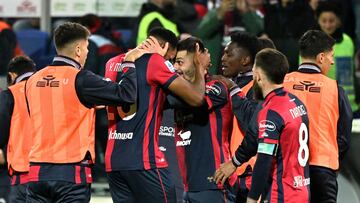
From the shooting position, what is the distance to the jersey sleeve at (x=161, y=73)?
877 centimetres

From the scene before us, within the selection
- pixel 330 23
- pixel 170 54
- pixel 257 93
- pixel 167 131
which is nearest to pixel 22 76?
pixel 167 131

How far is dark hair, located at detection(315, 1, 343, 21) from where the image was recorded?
13.5 m

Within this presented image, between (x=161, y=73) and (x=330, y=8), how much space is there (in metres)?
5.29

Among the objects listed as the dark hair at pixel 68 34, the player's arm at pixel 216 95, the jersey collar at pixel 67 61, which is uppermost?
the dark hair at pixel 68 34

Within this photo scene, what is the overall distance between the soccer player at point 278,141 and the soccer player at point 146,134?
28.5 inches

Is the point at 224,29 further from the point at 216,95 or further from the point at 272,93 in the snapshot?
the point at 272,93

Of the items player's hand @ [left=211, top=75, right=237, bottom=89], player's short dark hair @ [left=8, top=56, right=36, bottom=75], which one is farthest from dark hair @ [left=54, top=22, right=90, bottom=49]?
player's short dark hair @ [left=8, top=56, right=36, bottom=75]

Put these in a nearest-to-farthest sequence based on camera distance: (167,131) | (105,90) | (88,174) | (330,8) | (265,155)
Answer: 1. (265,155)
2. (105,90)
3. (88,174)
4. (167,131)
5. (330,8)

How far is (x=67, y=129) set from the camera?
341 inches

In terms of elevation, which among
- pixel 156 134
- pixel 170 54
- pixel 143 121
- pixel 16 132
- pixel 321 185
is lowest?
pixel 321 185

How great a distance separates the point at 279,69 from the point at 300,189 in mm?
864

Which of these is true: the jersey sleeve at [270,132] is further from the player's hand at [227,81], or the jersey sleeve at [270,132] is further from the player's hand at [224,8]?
the player's hand at [224,8]

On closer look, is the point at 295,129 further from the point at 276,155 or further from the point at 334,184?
the point at 334,184

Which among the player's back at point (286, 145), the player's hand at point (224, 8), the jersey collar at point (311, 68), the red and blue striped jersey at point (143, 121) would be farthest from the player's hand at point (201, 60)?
the player's hand at point (224, 8)
